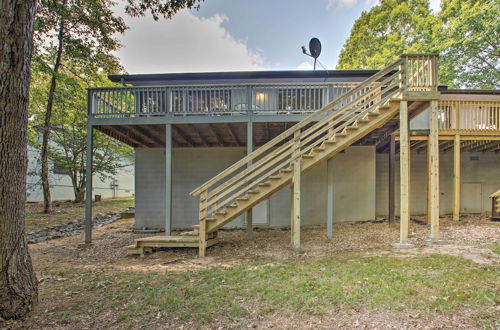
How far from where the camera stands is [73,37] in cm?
1177

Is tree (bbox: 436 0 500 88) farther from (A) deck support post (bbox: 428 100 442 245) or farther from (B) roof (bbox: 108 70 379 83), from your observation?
(A) deck support post (bbox: 428 100 442 245)

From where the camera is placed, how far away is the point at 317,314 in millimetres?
2818

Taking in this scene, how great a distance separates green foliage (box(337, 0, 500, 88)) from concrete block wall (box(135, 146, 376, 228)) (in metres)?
11.2

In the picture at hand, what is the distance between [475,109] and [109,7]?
16.9 metres

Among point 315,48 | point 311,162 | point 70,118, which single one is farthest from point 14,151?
point 70,118

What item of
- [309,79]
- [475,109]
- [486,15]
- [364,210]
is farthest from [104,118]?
[486,15]

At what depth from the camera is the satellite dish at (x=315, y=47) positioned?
31.1 ft

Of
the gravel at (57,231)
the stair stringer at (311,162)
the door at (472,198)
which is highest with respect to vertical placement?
the stair stringer at (311,162)

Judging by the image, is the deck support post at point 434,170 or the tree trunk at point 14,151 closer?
the tree trunk at point 14,151

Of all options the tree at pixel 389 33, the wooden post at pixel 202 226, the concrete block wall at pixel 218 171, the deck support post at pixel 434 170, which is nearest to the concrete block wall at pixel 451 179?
the concrete block wall at pixel 218 171

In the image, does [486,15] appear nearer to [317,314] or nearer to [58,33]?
[317,314]

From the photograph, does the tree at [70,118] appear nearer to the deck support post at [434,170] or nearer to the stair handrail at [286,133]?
the stair handrail at [286,133]

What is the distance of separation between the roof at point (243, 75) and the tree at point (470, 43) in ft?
33.8

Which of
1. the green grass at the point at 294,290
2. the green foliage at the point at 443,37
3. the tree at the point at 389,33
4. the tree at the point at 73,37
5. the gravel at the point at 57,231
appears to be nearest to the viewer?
the green grass at the point at 294,290
